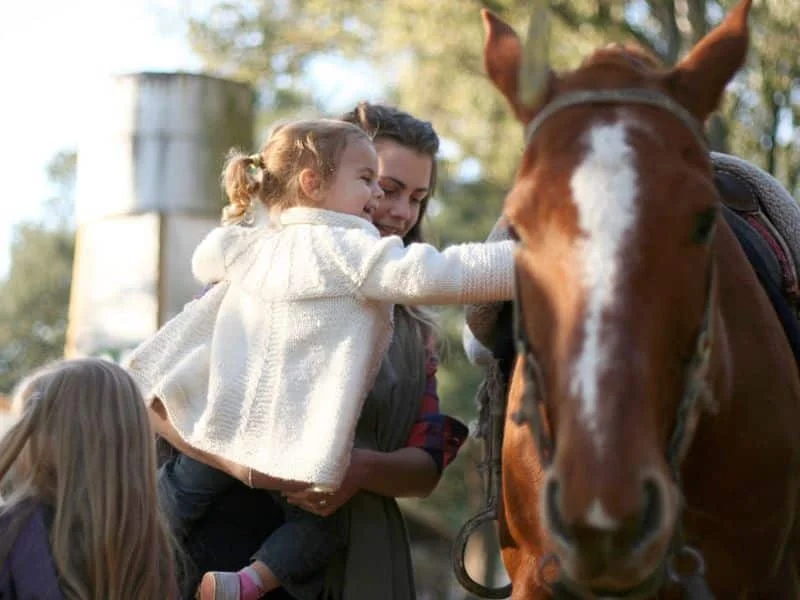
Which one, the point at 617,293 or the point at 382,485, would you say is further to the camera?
the point at 382,485

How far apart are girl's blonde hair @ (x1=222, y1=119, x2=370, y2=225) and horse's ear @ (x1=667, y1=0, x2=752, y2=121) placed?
144cm

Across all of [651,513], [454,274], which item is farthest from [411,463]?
[651,513]

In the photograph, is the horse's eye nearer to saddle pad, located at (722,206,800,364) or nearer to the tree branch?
saddle pad, located at (722,206,800,364)

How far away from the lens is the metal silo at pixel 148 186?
12.8 meters

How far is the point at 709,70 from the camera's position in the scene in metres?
3.87

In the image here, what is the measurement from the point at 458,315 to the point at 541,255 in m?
21.6

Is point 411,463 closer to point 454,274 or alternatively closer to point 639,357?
point 454,274

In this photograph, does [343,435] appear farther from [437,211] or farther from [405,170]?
[437,211]

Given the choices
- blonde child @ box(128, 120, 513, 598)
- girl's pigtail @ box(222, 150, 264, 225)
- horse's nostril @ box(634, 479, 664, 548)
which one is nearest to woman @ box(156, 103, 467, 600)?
blonde child @ box(128, 120, 513, 598)

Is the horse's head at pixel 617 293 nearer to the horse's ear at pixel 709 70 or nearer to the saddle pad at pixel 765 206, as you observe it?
the horse's ear at pixel 709 70

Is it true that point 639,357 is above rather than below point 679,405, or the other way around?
above

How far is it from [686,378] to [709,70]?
31.1 inches

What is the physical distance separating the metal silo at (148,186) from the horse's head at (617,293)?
912cm

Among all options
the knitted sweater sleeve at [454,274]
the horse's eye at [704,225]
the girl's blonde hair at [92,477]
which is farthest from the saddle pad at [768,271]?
the girl's blonde hair at [92,477]
